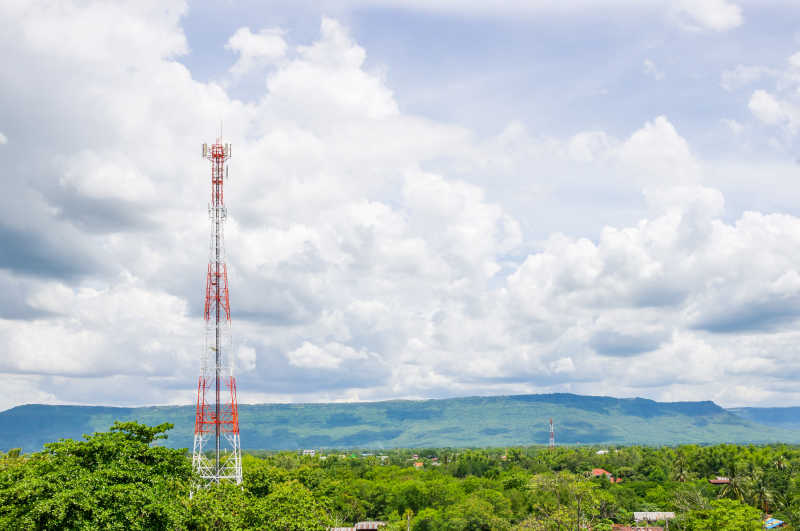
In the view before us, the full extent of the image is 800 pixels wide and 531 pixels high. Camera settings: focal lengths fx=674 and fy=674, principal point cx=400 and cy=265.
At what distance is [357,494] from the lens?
95.9 m

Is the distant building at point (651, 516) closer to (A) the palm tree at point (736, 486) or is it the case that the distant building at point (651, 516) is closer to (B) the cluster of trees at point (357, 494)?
(B) the cluster of trees at point (357, 494)

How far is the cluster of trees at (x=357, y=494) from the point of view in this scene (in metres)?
31.7

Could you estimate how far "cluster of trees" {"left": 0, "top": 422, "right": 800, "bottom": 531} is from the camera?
3173 centimetres

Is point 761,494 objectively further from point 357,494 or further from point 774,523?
point 357,494

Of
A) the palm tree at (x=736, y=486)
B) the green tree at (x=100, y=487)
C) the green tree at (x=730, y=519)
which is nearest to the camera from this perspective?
the green tree at (x=100, y=487)

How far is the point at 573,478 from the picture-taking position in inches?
2510

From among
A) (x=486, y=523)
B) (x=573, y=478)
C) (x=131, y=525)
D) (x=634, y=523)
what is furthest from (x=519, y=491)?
(x=131, y=525)

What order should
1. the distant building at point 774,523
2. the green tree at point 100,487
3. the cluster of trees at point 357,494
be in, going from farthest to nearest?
the distant building at point 774,523 → the cluster of trees at point 357,494 → the green tree at point 100,487

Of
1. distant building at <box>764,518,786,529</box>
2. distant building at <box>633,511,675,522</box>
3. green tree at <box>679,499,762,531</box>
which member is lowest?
distant building at <box>633,511,675,522</box>

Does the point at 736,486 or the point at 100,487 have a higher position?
the point at 100,487

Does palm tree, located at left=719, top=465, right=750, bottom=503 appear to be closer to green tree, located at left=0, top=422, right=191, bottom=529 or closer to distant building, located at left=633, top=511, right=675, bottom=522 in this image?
distant building, located at left=633, top=511, right=675, bottom=522

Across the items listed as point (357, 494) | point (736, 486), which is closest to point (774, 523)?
point (736, 486)

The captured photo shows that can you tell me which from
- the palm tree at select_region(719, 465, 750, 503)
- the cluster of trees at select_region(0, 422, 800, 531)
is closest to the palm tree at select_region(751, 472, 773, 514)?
the cluster of trees at select_region(0, 422, 800, 531)

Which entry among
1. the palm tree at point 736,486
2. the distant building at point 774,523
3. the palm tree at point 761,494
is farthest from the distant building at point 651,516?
the palm tree at point 761,494
